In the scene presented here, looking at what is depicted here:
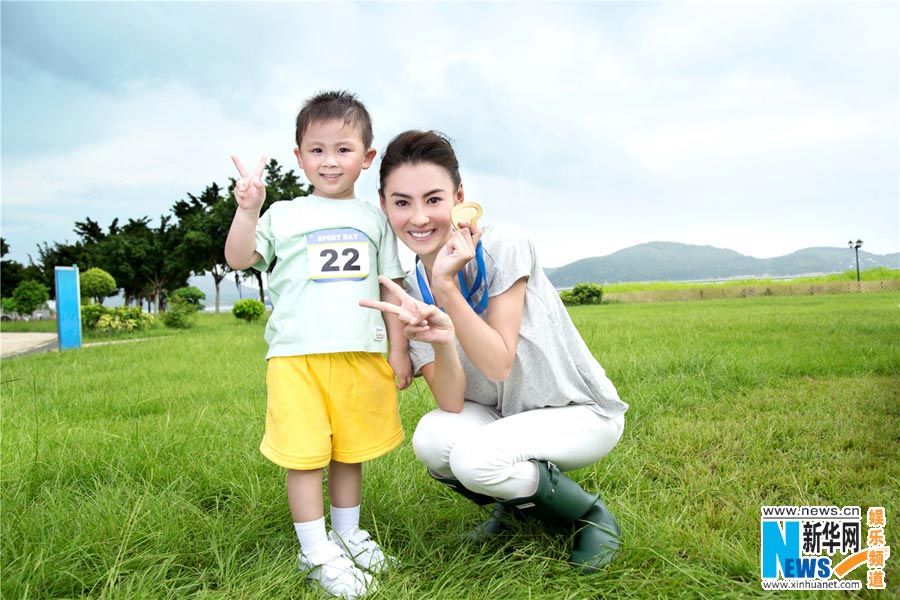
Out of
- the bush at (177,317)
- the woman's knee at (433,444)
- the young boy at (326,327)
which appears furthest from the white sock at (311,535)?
the bush at (177,317)

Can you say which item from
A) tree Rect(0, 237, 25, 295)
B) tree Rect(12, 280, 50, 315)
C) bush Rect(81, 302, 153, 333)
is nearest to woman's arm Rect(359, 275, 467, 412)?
bush Rect(81, 302, 153, 333)

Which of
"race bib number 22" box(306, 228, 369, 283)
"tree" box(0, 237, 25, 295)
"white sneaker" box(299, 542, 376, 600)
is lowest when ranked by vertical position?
"white sneaker" box(299, 542, 376, 600)

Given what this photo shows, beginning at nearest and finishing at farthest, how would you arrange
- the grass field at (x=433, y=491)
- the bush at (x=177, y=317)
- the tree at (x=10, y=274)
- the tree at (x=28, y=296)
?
the grass field at (x=433, y=491) → the bush at (x=177, y=317) → the tree at (x=28, y=296) → the tree at (x=10, y=274)

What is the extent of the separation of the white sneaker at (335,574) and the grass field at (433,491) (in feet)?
0.15

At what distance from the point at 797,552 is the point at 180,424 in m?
2.90

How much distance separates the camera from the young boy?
74.7 inches

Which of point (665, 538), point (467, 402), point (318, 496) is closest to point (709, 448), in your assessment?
point (665, 538)

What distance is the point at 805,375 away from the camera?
15.2 ft

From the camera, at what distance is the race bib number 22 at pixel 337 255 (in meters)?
1.94

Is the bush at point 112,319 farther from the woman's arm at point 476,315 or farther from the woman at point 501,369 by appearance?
the woman's arm at point 476,315

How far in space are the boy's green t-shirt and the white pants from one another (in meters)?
0.34

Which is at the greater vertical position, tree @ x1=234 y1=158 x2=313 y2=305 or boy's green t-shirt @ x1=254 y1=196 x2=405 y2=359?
tree @ x1=234 y1=158 x2=313 y2=305

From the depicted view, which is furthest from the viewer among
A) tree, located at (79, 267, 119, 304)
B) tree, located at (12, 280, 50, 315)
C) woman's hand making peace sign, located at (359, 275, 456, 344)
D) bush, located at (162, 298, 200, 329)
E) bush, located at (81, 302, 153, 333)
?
tree, located at (12, 280, 50, 315)

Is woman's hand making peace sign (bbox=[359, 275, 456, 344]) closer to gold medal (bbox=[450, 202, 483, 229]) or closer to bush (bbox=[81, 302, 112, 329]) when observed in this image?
gold medal (bbox=[450, 202, 483, 229])
